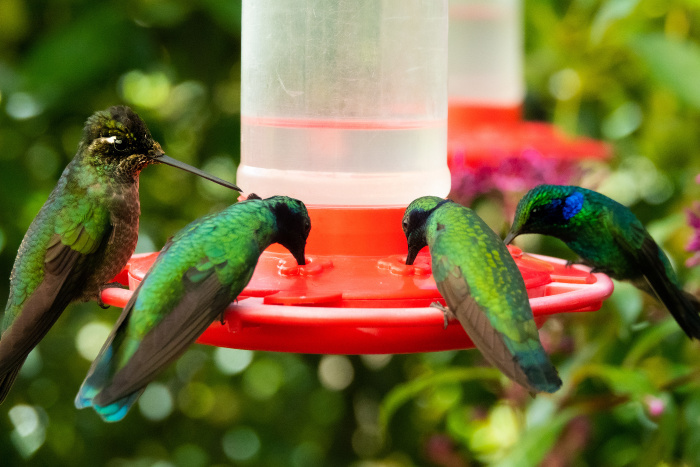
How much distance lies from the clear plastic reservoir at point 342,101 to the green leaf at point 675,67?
55.1 inches

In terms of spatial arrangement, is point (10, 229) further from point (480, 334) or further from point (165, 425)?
point (480, 334)

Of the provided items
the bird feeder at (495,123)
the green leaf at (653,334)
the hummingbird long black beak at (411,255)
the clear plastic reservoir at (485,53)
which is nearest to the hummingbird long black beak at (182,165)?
the hummingbird long black beak at (411,255)

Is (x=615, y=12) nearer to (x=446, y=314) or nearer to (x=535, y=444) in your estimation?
(x=535, y=444)

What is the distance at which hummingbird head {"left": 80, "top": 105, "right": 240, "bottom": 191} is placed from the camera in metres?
2.58

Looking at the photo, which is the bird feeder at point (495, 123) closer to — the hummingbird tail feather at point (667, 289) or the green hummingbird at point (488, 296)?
the hummingbird tail feather at point (667, 289)

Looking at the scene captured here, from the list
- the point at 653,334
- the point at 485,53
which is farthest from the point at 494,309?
the point at 485,53

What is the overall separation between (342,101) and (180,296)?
3.05 ft

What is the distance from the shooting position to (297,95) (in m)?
2.66

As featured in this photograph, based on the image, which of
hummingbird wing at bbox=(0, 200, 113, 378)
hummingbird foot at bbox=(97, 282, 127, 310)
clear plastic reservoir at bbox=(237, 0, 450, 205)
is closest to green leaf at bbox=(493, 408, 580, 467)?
clear plastic reservoir at bbox=(237, 0, 450, 205)

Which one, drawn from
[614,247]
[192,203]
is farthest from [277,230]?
[192,203]

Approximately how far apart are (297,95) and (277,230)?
2.11 feet

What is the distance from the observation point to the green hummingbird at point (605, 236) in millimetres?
2701

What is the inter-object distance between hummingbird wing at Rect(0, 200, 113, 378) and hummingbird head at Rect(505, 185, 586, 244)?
1.25m

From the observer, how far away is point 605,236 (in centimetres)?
281
